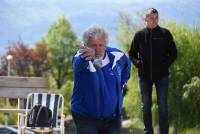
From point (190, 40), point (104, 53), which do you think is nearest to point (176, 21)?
point (190, 40)

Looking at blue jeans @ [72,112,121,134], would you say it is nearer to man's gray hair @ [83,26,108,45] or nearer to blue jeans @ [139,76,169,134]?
man's gray hair @ [83,26,108,45]

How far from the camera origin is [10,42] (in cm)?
4103

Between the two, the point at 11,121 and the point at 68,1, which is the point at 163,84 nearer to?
the point at 11,121

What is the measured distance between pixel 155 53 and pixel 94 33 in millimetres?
2263

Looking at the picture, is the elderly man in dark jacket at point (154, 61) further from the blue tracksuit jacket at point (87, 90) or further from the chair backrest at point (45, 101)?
the blue tracksuit jacket at point (87, 90)

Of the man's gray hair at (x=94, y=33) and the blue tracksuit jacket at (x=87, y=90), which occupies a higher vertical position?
the man's gray hair at (x=94, y=33)

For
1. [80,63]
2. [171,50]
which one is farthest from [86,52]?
[171,50]

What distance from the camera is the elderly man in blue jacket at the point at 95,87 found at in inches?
219

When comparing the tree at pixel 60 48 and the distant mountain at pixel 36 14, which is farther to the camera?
the distant mountain at pixel 36 14

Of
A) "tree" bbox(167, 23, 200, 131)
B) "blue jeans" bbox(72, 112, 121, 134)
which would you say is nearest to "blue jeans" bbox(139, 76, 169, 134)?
"blue jeans" bbox(72, 112, 121, 134)

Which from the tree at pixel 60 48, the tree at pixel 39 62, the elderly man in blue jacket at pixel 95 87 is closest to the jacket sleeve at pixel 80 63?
the elderly man in blue jacket at pixel 95 87

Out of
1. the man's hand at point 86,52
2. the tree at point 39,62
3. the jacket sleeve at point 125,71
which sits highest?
the man's hand at point 86,52

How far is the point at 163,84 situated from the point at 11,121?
8519 millimetres

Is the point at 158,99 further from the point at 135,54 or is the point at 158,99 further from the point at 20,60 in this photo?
the point at 20,60
